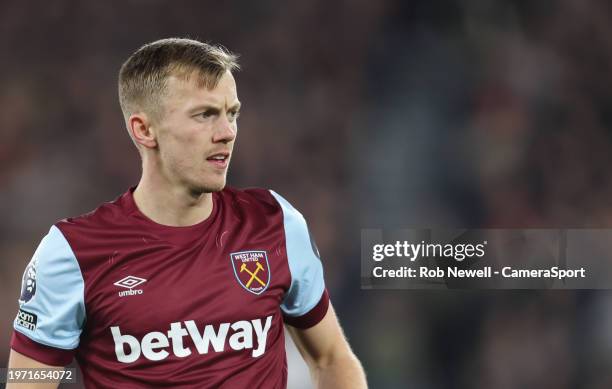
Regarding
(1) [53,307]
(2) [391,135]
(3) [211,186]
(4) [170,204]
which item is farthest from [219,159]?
(2) [391,135]

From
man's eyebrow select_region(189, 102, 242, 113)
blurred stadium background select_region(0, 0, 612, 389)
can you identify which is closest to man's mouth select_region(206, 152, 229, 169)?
man's eyebrow select_region(189, 102, 242, 113)

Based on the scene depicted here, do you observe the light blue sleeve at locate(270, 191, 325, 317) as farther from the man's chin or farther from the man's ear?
the man's ear

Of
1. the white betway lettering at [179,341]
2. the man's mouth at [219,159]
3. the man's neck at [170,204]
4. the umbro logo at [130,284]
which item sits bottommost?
the white betway lettering at [179,341]

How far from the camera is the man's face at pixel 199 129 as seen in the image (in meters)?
2.18

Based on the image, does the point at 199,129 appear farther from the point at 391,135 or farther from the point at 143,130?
the point at 391,135

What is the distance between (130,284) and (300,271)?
49 cm

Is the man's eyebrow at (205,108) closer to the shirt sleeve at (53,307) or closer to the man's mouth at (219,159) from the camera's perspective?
the man's mouth at (219,159)

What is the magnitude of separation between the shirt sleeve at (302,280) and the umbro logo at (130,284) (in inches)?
17.0

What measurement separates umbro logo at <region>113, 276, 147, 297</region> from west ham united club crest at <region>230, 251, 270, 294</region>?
261 millimetres

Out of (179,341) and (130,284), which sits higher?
(130,284)

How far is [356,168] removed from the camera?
6.53 m

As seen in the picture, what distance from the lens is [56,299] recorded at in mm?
2184

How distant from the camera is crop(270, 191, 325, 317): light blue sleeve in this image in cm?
242

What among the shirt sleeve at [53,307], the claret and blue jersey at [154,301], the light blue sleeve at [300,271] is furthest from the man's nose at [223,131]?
the shirt sleeve at [53,307]
